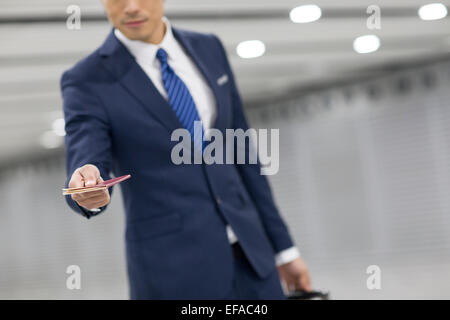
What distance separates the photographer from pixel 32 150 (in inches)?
589

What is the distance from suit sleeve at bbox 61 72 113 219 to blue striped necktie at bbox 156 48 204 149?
0.55 feet

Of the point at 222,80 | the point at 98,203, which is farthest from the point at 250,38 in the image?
the point at 98,203

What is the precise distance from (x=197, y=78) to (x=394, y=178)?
1030 cm

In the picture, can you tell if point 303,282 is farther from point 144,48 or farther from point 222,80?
point 144,48

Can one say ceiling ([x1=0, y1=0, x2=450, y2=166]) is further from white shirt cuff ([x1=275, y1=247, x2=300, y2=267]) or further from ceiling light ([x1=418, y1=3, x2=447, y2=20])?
white shirt cuff ([x1=275, y1=247, x2=300, y2=267])

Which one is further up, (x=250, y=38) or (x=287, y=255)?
(x=250, y=38)

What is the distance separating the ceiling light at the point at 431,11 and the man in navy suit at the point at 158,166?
475 cm

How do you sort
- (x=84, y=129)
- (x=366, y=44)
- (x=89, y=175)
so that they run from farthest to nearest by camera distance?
(x=366, y=44)
(x=84, y=129)
(x=89, y=175)

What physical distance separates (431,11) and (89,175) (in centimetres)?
608

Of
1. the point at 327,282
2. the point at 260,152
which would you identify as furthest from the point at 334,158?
the point at 260,152

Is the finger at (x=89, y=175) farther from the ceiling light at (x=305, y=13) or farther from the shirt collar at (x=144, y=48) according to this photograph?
the ceiling light at (x=305, y=13)

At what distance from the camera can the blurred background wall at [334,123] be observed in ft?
22.9

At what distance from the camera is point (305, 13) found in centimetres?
769
